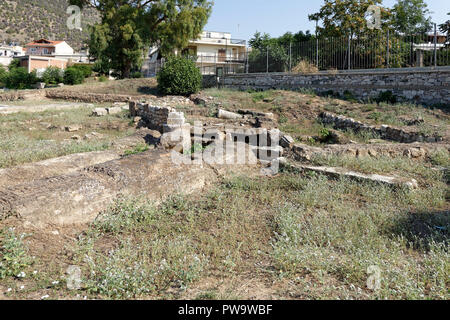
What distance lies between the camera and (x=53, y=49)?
2370 inches

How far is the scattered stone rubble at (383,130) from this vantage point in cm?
932

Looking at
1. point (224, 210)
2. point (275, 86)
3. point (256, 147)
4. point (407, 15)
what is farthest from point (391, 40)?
point (407, 15)

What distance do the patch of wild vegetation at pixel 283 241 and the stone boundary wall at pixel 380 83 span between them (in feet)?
26.2

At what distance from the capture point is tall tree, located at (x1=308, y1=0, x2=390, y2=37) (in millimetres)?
22516

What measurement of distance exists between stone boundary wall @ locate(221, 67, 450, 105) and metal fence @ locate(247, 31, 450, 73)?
646 millimetres

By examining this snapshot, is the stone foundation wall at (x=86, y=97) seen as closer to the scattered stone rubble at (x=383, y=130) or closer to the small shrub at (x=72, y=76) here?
the small shrub at (x=72, y=76)

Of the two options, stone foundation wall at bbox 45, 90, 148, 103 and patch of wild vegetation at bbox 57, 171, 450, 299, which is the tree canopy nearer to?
stone foundation wall at bbox 45, 90, 148, 103

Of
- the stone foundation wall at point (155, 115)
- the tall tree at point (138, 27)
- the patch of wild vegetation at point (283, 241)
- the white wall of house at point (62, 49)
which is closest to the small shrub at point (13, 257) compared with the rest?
the patch of wild vegetation at point (283, 241)

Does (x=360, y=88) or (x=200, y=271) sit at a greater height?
(x=360, y=88)

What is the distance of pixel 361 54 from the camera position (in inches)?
616

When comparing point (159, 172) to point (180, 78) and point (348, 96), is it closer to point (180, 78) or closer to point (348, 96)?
point (348, 96)

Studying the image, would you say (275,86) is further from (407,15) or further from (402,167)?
(407,15)

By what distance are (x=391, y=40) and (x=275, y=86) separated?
5550 millimetres

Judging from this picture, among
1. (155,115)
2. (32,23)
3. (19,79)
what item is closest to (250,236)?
(155,115)
